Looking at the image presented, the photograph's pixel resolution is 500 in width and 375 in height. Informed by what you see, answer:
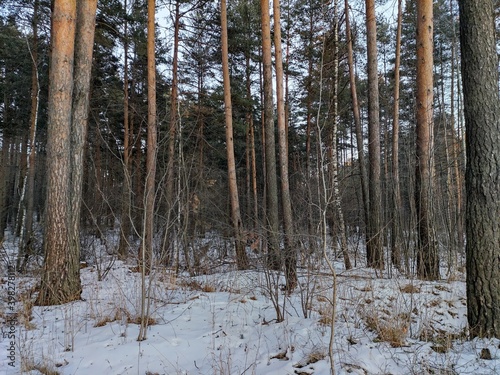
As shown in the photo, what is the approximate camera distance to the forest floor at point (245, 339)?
264 cm

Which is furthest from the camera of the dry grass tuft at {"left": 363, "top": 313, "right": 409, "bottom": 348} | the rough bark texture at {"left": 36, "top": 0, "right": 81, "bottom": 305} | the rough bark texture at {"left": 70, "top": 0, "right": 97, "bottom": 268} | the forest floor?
the rough bark texture at {"left": 70, "top": 0, "right": 97, "bottom": 268}

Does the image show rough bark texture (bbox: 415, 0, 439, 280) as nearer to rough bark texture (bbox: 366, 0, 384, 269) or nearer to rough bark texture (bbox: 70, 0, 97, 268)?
rough bark texture (bbox: 366, 0, 384, 269)

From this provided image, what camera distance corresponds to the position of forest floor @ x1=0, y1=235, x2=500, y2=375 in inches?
104

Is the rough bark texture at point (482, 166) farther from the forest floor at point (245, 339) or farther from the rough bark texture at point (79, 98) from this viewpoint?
the rough bark texture at point (79, 98)

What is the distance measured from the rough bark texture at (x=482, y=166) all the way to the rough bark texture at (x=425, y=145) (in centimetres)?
269

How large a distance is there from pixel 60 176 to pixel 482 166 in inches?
216

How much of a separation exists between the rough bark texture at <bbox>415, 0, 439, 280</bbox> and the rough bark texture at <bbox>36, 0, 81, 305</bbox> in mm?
6004

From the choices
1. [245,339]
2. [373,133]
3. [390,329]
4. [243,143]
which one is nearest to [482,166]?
[390,329]

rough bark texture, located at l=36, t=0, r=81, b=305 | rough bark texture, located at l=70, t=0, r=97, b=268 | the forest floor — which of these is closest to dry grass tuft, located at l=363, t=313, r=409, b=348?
the forest floor

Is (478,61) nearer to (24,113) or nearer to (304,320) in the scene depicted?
(304,320)

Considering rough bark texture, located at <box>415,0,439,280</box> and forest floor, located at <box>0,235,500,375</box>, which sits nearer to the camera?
forest floor, located at <box>0,235,500,375</box>

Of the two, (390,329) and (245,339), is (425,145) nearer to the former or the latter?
(390,329)

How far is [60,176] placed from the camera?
463cm

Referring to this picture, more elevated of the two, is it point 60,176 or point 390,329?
point 60,176
